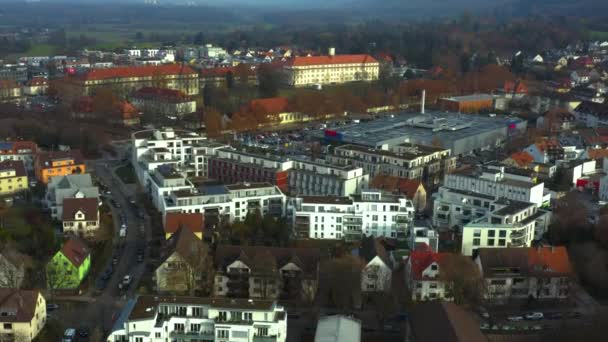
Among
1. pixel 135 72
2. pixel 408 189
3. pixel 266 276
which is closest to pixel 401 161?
pixel 408 189

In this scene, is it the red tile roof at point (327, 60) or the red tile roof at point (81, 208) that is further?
the red tile roof at point (327, 60)

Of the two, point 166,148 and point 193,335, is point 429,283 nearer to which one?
point 193,335

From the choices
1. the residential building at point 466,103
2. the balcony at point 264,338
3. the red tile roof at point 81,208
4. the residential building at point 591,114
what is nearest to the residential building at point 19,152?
the red tile roof at point 81,208

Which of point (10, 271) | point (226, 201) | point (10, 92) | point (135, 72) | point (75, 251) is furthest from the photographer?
point (135, 72)

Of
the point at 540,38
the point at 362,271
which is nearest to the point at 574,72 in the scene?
the point at 540,38

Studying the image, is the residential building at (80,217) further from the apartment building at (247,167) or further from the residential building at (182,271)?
the apartment building at (247,167)
